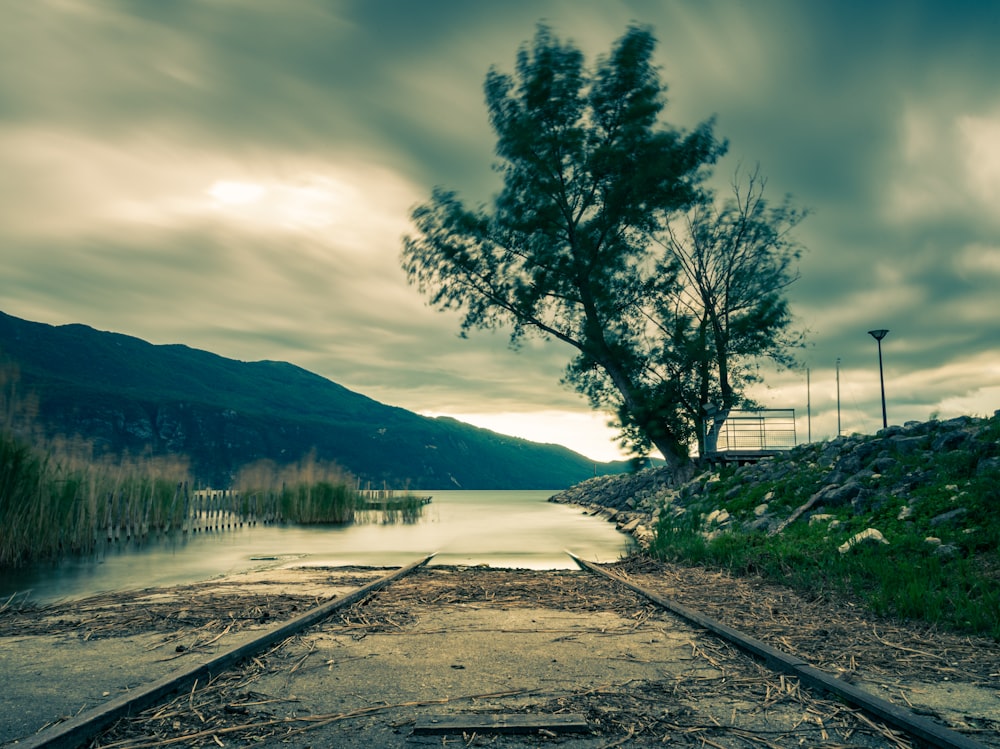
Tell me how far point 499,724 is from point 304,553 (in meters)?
15.6

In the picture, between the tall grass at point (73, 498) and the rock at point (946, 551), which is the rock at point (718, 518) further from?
the tall grass at point (73, 498)

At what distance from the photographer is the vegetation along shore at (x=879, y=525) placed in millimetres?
6223

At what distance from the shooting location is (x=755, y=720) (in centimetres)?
330

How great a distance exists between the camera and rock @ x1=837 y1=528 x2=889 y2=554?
8.10m

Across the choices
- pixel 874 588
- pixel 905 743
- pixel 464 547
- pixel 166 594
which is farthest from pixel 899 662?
pixel 464 547

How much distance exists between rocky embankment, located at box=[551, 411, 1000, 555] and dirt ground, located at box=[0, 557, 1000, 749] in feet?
8.41

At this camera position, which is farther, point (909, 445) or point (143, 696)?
point (909, 445)

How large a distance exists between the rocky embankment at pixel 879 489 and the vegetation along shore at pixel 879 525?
2cm

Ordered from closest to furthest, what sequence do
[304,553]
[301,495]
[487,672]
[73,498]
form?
[487,672]
[73,498]
[304,553]
[301,495]

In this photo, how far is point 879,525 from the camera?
350 inches

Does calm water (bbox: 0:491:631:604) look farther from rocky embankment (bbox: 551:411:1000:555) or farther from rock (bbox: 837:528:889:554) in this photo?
rock (bbox: 837:528:889:554)

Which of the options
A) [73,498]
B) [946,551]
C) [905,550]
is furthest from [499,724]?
[73,498]

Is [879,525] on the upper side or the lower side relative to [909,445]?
lower

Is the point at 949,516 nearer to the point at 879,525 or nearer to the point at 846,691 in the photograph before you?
the point at 879,525
